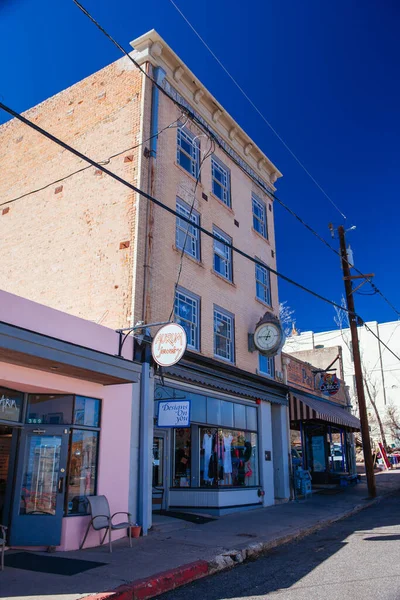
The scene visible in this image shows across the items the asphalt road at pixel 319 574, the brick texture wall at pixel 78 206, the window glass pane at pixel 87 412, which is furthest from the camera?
the brick texture wall at pixel 78 206

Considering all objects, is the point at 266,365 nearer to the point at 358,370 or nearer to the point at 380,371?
the point at 358,370

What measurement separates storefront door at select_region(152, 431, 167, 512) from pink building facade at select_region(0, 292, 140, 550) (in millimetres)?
3095

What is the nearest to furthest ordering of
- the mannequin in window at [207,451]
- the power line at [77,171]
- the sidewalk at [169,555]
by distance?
the sidewalk at [169,555] < the power line at [77,171] < the mannequin in window at [207,451]

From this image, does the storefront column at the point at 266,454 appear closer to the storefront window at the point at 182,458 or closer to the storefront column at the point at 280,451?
the storefront column at the point at 280,451

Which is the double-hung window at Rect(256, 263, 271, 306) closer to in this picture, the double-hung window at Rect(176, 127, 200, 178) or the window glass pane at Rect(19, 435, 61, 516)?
the double-hung window at Rect(176, 127, 200, 178)

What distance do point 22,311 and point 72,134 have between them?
8731mm

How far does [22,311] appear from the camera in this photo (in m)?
9.71

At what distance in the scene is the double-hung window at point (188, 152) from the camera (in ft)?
53.3

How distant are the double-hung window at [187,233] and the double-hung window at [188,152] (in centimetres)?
143

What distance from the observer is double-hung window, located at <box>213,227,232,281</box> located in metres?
17.0

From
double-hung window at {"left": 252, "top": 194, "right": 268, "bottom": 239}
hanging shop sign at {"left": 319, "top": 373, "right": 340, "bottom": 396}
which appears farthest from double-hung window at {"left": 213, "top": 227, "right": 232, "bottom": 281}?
hanging shop sign at {"left": 319, "top": 373, "right": 340, "bottom": 396}

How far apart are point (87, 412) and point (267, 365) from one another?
9.34m

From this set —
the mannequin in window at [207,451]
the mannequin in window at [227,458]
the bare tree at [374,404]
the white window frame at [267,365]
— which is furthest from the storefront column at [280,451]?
the bare tree at [374,404]

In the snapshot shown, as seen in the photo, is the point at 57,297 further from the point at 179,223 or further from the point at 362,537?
the point at 362,537
